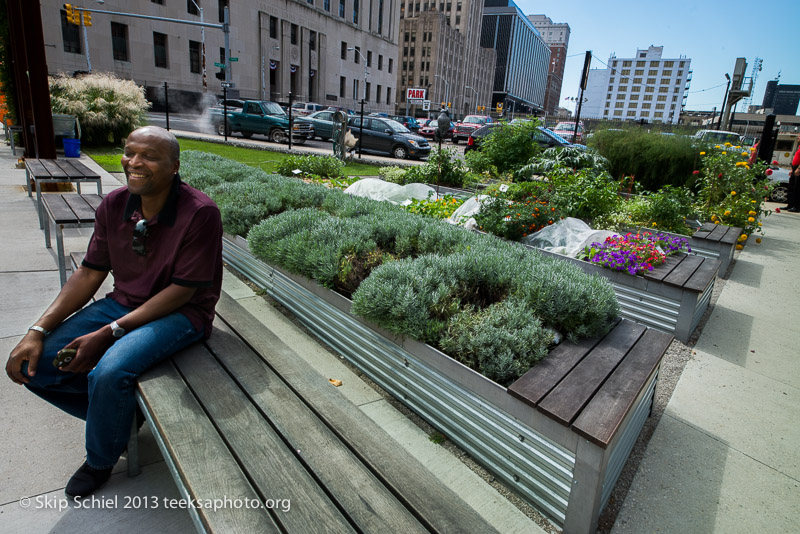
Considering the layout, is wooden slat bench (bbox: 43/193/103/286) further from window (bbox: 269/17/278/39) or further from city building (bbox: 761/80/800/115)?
city building (bbox: 761/80/800/115)

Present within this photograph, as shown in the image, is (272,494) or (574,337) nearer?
(272,494)

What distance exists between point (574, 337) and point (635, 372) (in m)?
0.43

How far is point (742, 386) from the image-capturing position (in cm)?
370

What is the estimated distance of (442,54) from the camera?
101 metres

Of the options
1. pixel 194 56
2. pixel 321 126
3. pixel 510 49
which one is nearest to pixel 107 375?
pixel 321 126

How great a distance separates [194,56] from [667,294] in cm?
5239

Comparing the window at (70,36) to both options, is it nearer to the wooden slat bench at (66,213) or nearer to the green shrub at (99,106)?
the green shrub at (99,106)

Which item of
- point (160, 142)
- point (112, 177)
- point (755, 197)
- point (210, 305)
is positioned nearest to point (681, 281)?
point (210, 305)

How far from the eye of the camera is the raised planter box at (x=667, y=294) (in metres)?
4.24

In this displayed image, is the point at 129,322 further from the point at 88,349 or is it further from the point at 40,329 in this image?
the point at 40,329

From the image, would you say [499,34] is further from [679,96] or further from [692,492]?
[692,492]

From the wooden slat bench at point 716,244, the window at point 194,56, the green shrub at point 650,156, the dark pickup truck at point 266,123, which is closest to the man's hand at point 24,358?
the wooden slat bench at point 716,244

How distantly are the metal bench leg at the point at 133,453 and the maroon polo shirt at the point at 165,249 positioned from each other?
1.86 ft

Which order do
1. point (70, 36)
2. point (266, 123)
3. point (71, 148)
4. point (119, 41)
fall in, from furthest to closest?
1. point (119, 41)
2. point (70, 36)
3. point (266, 123)
4. point (71, 148)
